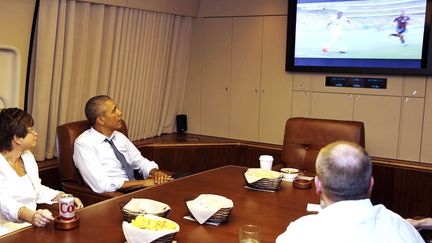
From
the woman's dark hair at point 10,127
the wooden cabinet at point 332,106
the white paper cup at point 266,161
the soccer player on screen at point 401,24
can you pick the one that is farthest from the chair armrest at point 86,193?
the soccer player on screen at point 401,24

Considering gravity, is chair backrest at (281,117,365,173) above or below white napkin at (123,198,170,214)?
above

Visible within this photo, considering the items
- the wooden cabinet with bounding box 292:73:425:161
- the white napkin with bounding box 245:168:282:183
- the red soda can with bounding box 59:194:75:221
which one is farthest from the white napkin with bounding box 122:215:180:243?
the wooden cabinet with bounding box 292:73:425:161

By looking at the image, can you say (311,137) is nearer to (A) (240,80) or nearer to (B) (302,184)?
(B) (302,184)

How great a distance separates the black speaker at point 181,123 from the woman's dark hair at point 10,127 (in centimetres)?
294

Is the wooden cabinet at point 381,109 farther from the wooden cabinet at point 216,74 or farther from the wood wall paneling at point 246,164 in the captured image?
the wooden cabinet at point 216,74

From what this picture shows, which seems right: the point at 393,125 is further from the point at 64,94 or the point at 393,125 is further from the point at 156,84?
the point at 64,94

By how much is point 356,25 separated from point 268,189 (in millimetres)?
2335

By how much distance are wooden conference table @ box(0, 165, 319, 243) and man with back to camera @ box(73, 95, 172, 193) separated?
54 centimetres

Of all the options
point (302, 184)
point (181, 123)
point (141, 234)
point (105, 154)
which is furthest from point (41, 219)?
point (181, 123)

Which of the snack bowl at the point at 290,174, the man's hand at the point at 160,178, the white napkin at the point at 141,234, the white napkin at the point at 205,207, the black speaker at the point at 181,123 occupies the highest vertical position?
the black speaker at the point at 181,123

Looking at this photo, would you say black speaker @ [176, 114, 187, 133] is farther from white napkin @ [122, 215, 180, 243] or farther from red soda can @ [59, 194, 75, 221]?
white napkin @ [122, 215, 180, 243]

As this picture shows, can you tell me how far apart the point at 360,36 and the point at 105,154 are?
257cm

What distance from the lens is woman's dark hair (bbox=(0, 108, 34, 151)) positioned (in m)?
2.58

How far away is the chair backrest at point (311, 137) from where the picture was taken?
12.2ft
